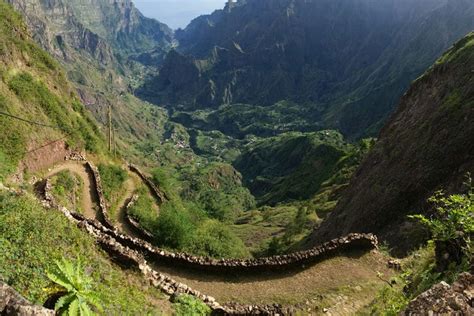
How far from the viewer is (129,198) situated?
6181cm

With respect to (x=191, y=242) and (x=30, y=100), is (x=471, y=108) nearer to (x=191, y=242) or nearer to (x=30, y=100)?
(x=191, y=242)

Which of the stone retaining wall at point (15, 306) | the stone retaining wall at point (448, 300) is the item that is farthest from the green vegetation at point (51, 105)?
the stone retaining wall at point (448, 300)

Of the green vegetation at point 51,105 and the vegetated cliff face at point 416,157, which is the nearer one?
the vegetated cliff face at point 416,157

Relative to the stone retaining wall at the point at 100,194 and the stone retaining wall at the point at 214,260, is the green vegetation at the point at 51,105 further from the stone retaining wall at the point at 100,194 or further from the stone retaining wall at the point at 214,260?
the stone retaining wall at the point at 214,260

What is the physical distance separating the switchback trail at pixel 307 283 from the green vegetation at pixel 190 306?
4.27 metres

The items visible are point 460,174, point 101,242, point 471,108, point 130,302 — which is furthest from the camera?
point 471,108

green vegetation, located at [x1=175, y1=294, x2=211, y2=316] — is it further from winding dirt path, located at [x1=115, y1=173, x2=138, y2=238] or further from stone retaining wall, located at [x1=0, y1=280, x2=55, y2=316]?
winding dirt path, located at [x1=115, y1=173, x2=138, y2=238]

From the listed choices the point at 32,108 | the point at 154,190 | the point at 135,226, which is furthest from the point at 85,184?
the point at 154,190

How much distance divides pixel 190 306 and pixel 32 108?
44.9 metres

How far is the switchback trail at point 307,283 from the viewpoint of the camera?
85.9 ft

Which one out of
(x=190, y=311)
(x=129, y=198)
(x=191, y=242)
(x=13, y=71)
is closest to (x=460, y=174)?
(x=191, y=242)

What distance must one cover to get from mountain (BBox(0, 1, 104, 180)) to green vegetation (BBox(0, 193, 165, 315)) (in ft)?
73.1

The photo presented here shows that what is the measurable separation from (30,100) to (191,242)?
3180 cm

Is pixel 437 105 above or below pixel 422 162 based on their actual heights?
above
